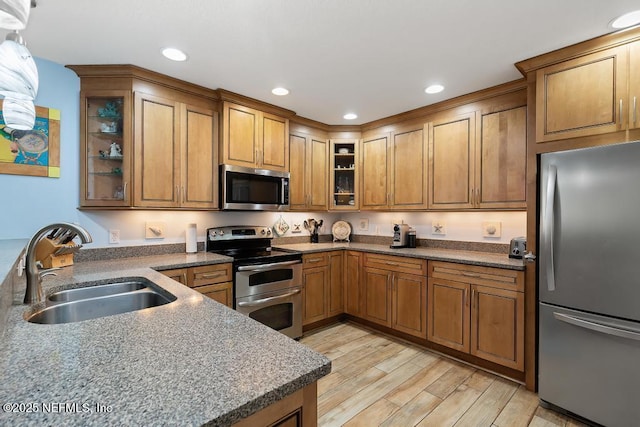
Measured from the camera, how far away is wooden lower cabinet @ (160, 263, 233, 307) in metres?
2.29

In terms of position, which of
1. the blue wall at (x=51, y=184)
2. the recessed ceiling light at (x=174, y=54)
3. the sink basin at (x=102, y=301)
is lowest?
the sink basin at (x=102, y=301)

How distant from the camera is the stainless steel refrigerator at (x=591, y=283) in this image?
65.2 inches

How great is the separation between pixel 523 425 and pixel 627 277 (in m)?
1.05

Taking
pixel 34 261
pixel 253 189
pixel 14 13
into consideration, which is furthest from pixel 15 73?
pixel 253 189

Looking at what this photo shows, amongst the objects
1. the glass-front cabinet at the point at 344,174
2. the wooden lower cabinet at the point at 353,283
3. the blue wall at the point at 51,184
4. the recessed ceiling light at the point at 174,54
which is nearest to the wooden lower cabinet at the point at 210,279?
the blue wall at the point at 51,184

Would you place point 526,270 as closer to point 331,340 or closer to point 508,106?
point 508,106

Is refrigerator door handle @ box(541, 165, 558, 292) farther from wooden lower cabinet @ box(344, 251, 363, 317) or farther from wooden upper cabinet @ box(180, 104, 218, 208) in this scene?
wooden upper cabinet @ box(180, 104, 218, 208)

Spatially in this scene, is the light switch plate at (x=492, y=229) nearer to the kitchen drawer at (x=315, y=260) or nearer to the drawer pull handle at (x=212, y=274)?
the kitchen drawer at (x=315, y=260)

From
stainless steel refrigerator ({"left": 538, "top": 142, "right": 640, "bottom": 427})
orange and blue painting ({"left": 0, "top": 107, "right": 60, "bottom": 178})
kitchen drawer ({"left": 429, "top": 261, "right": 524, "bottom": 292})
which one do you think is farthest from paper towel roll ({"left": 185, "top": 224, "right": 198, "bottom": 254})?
stainless steel refrigerator ({"left": 538, "top": 142, "right": 640, "bottom": 427})

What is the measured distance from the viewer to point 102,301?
1.51 meters

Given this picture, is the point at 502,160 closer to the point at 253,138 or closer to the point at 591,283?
the point at 591,283

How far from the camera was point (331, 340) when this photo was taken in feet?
9.93

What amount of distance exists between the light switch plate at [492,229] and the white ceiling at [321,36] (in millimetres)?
1263

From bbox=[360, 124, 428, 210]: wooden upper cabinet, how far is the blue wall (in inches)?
111
